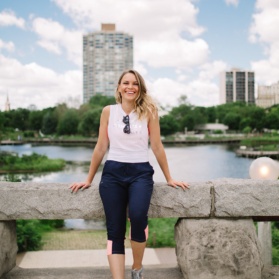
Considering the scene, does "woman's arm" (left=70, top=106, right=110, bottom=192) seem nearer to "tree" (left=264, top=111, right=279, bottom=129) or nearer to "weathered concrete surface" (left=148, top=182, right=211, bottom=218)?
"weathered concrete surface" (left=148, top=182, right=211, bottom=218)

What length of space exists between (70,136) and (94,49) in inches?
3052

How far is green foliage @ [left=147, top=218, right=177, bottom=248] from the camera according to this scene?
11.1 meters

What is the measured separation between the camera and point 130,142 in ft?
11.6

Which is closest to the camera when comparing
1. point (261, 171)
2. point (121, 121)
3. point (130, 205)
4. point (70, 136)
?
point (130, 205)

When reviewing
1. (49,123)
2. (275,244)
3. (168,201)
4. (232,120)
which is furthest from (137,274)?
Result: (49,123)

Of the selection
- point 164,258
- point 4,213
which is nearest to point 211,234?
point 4,213

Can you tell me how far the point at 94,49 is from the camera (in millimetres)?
168625

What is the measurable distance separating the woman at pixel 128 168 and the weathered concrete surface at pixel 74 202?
9 centimetres

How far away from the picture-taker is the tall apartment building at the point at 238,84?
159 m

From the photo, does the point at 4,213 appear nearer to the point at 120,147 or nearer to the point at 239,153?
the point at 120,147

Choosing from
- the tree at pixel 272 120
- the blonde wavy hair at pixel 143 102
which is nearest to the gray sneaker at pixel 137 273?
the blonde wavy hair at pixel 143 102

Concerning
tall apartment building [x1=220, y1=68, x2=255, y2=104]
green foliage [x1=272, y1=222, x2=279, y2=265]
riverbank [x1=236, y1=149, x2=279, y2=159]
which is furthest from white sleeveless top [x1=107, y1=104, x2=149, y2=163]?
tall apartment building [x1=220, y1=68, x2=255, y2=104]

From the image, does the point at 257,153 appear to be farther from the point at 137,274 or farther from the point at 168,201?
the point at 137,274

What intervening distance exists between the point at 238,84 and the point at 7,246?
161232 mm
